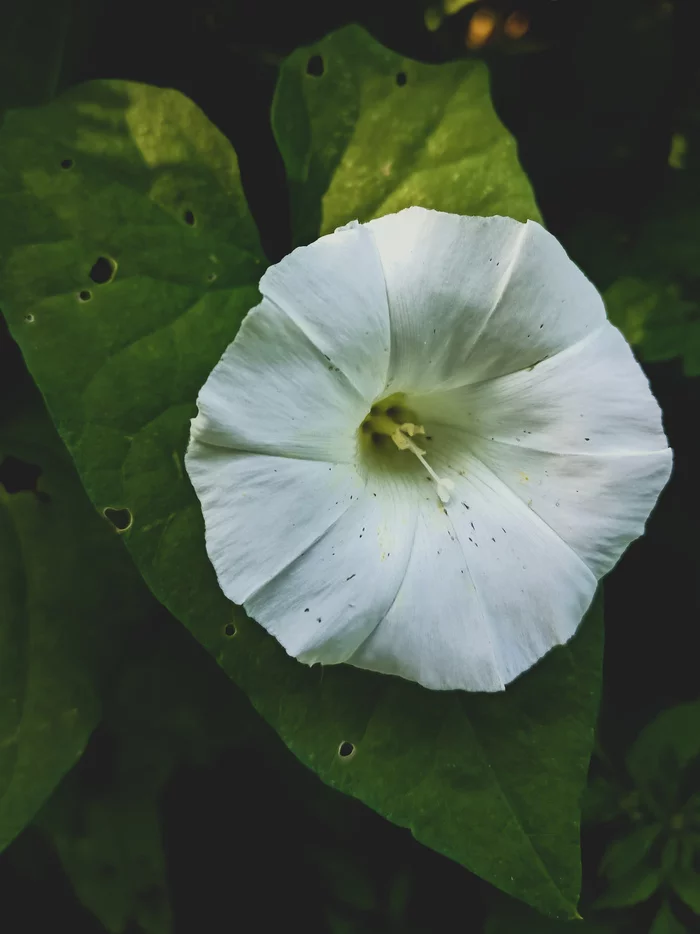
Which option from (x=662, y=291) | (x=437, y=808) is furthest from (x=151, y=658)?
(x=662, y=291)

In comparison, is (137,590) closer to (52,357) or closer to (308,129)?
(52,357)

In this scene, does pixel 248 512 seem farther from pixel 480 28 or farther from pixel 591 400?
pixel 480 28

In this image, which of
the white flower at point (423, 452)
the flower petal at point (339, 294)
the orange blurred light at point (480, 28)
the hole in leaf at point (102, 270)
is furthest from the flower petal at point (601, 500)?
the orange blurred light at point (480, 28)

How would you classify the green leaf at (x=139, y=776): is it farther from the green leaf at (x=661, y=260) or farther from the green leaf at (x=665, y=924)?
the green leaf at (x=661, y=260)

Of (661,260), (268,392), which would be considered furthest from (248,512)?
(661,260)

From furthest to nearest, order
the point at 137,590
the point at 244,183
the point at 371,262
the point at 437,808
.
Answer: the point at 244,183
the point at 137,590
the point at 437,808
the point at 371,262

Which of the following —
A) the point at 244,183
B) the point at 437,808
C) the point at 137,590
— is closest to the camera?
the point at 437,808
